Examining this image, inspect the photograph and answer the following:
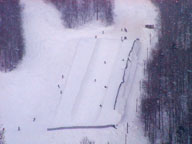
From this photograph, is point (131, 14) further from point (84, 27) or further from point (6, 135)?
point (6, 135)

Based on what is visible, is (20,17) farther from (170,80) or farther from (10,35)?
(170,80)

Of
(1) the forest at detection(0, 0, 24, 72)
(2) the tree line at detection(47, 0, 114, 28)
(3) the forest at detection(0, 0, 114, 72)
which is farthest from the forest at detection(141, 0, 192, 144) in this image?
(1) the forest at detection(0, 0, 24, 72)

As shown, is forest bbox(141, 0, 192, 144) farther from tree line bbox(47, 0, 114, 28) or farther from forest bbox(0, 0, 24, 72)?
forest bbox(0, 0, 24, 72)

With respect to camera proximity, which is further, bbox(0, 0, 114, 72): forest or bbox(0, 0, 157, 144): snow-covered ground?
bbox(0, 0, 114, 72): forest

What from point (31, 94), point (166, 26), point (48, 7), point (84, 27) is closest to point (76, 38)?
point (84, 27)

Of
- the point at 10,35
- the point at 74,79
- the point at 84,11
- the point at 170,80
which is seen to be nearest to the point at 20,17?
the point at 10,35

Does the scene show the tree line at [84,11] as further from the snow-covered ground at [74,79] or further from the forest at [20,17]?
the snow-covered ground at [74,79]
